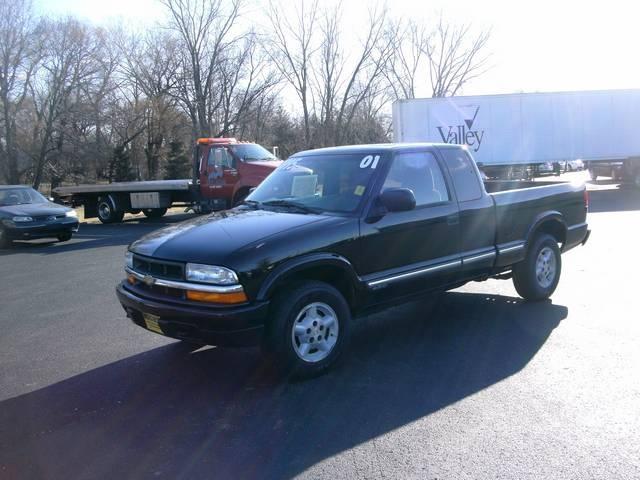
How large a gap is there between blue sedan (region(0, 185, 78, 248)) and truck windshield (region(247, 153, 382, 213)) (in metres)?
9.86

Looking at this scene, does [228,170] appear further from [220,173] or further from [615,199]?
[615,199]

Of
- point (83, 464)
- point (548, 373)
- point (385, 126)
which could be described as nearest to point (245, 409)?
point (83, 464)

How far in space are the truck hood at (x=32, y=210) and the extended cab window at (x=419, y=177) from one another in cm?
1118

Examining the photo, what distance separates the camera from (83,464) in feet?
11.1

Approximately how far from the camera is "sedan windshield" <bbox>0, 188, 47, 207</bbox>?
14391 millimetres

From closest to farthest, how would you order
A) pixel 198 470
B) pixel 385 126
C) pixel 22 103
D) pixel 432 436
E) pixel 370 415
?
pixel 198 470 → pixel 432 436 → pixel 370 415 → pixel 22 103 → pixel 385 126

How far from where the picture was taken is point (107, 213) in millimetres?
19484

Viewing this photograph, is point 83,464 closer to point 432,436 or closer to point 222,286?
point 222,286

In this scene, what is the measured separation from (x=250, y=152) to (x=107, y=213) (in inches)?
238

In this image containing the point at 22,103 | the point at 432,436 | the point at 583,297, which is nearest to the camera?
the point at 432,436

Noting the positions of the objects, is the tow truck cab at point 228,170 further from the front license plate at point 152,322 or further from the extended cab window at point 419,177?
the front license plate at point 152,322

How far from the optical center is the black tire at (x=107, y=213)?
1928 cm

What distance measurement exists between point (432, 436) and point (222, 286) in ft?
5.73

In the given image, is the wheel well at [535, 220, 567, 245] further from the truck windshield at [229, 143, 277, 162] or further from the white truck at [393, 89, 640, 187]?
the white truck at [393, 89, 640, 187]
